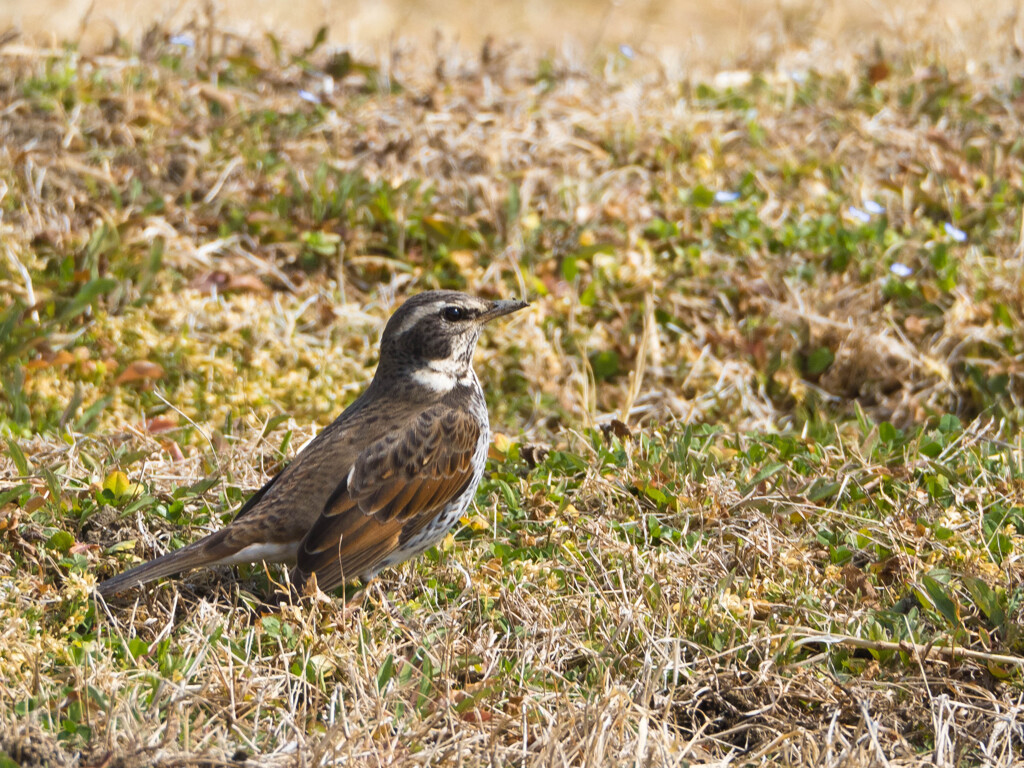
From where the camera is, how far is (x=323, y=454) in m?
5.63

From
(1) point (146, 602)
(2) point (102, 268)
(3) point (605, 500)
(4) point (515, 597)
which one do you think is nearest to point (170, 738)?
(1) point (146, 602)

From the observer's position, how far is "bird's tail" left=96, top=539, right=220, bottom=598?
16.2 ft

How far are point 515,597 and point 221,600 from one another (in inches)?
54.7

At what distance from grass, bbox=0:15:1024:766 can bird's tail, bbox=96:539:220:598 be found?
16cm

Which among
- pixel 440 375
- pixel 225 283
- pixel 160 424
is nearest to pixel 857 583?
pixel 440 375

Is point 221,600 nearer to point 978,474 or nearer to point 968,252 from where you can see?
point 978,474

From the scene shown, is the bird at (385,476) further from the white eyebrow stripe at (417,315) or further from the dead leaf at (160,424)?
the dead leaf at (160,424)

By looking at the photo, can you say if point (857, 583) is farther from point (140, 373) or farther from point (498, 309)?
point (140, 373)

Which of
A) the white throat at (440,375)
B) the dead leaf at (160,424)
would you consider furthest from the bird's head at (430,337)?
the dead leaf at (160,424)

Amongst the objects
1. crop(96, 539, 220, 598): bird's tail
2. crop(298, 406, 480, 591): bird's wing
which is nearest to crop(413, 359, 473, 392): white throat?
crop(298, 406, 480, 591): bird's wing

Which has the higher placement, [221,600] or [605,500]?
[605,500]

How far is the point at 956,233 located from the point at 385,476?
5.55 m

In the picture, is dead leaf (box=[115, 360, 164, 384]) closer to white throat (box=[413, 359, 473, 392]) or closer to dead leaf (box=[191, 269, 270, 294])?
dead leaf (box=[191, 269, 270, 294])

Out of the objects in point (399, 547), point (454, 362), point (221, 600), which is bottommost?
point (221, 600)
